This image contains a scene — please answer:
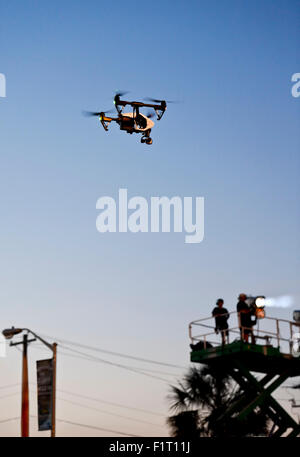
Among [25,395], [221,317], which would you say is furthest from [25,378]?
[221,317]

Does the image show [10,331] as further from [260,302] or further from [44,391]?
[260,302]

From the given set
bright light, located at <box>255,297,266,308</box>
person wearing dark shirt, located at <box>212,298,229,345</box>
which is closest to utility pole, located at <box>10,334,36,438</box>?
person wearing dark shirt, located at <box>212,298,229,345</box>

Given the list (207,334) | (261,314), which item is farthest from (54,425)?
(261,314)

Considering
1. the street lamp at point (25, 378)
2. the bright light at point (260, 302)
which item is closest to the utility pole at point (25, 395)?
the street lamp at point (25, 378)

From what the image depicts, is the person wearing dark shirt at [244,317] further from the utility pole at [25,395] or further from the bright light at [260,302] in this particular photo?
the utility pole at [25,395]

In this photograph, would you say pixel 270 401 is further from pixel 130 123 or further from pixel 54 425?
pixel 130 123
